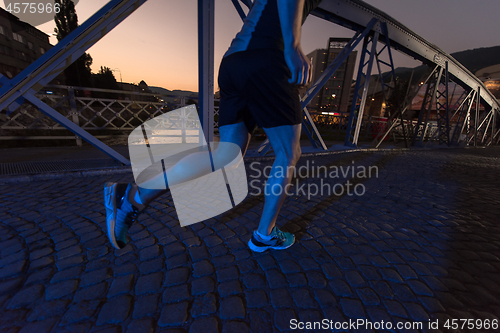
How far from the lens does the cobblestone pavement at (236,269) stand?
1.05m

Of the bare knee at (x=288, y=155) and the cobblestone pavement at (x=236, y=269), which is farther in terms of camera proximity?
the bare knee at (x=288, y=155)

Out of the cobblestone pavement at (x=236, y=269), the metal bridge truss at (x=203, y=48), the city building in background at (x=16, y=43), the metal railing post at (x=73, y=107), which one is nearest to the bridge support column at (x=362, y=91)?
the metal bridge truss at (x=203, y=48)

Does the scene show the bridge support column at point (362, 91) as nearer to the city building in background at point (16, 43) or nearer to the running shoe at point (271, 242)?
the running shoe at point (271, 242)

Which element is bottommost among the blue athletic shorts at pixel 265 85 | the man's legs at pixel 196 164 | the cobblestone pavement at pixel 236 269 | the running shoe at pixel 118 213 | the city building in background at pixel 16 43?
the cobblestone pavement at pixel 236 269

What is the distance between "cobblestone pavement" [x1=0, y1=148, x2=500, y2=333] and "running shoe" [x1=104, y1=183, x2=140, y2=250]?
0.16 metres

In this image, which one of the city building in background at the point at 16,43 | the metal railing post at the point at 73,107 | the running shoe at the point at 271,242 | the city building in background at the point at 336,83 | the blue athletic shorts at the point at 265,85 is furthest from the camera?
the city building in background at the point at 336,83

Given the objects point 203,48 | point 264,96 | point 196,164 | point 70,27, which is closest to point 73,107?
point 203,48

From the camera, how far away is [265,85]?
1.26 meters

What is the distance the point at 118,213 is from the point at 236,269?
870 mm

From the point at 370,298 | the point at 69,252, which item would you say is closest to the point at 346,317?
the point at 370,298

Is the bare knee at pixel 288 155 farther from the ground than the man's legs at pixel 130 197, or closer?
farther from the ground

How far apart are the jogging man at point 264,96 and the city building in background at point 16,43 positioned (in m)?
36.5

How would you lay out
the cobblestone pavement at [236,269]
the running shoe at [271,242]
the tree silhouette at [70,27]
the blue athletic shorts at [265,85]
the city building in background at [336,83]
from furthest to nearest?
the city building in background at [336,83] < the tree silhouette at [70,27] < the running shoe at [271,242] < the blue athletic shorts at [265,85] < the cobblestone pavement at [236,269]

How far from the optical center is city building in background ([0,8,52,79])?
2664 cm
